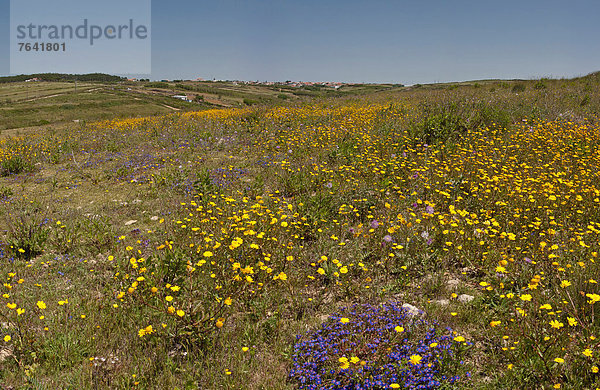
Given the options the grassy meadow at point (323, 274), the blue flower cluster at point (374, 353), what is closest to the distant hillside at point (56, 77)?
the grassy meadow at point (323, 274)

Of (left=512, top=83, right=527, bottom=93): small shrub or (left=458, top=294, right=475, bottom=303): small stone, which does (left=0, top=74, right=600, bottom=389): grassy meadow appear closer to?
(left=458, top=294, right=475, bottom=303): small stone

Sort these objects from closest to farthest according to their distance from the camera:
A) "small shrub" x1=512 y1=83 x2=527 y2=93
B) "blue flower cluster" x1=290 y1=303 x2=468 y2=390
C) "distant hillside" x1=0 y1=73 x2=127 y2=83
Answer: "blue flower cluster" x1=290 y1=303 x2=468 y2=390
"small shrub" x1=512 y1=83 x2=527 y2=93
"distant hillside" x1=0 y1=73 x2=127 y2=83

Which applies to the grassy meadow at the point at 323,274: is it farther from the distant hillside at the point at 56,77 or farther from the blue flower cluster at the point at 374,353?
the distant hillside at the point at 56,77

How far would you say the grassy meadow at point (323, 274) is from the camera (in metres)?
2.90

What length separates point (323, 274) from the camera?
4.38 meters

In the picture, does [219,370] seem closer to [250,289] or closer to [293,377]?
[293,377]

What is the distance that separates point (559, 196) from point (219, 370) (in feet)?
19.6

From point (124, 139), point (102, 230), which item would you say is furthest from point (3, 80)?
point (102, 230)

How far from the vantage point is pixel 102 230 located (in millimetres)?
5551

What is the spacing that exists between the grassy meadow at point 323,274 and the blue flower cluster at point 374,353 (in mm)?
20

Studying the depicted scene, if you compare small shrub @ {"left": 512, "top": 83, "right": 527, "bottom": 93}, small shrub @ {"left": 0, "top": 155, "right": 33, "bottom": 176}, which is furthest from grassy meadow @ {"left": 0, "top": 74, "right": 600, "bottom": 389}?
small shrub @ {"left": 512, "top": 83, "right": 527, "bottom": 93}

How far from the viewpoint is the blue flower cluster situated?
2.69 m

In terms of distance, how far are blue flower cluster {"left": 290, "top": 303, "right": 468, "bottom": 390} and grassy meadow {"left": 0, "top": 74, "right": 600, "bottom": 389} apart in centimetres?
2

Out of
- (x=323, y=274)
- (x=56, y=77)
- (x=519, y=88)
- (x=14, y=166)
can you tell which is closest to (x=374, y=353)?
(x=323, y=274)
